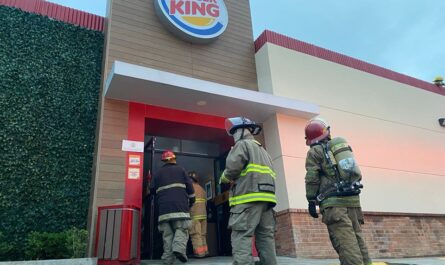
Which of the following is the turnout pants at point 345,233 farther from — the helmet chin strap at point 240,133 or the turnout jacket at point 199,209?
the turnout jacket at point 199,209

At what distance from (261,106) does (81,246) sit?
442 centimetres

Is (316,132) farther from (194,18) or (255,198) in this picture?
(194,18)

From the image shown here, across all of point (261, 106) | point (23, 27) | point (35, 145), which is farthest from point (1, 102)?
point (261, 106)

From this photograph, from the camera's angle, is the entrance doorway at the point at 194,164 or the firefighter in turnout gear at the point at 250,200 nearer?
the firefighter in turnout gear at the point at 250,200

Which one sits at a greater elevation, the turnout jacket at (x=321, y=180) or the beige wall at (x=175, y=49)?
the beige wall at (x=175, y=49)

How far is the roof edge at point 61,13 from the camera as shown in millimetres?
7562

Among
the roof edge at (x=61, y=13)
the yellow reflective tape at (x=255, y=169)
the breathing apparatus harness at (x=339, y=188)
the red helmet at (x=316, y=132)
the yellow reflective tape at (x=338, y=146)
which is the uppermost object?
the roof edge at (x=61, y=13)

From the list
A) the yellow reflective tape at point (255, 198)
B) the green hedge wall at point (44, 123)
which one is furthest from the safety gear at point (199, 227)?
the yellow reflective tape at point (255, 198)

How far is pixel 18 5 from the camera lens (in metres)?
7.52

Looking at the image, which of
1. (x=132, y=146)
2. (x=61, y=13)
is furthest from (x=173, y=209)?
(x=61, y=13)

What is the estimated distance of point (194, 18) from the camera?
8.63m

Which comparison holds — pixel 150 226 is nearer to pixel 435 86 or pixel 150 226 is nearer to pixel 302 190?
pixel 302 190

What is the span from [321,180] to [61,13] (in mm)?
6749

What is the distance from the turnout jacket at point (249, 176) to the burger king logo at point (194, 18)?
4.95 metres
